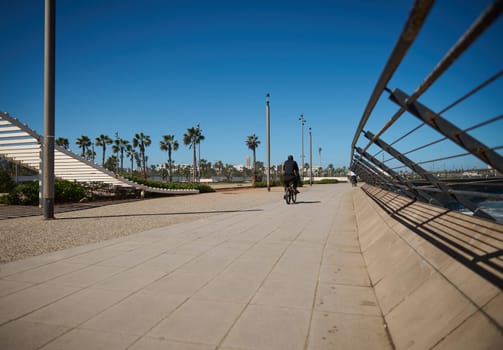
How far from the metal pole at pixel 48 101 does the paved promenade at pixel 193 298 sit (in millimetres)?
4706

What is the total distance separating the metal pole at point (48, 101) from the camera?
870 cm

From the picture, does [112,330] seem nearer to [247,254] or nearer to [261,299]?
[261,299]

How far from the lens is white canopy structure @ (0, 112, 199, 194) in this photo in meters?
14.2

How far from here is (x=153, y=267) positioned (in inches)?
158

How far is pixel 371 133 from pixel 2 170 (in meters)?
20.7

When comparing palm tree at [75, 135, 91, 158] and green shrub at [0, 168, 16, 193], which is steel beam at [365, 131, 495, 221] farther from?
palm tree at [75, 135, 91, 158]

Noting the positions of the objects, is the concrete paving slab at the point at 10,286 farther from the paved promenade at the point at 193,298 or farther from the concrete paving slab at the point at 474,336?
the concrete paving slab at the point at 474,336

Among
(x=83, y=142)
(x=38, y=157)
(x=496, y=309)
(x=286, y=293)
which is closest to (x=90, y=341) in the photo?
(x=286, y=293)

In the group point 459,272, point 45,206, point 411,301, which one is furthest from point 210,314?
point 45,206

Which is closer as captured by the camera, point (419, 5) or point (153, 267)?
point (419, 5)

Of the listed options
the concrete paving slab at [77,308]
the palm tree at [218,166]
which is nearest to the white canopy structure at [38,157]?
the concrete paving slab at [77,308]

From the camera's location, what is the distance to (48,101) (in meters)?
8.69

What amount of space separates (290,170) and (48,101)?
8.41m

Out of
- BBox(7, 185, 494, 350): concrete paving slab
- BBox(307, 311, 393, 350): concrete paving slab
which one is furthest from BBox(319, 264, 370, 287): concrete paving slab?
BBox(307, 311, 393, 350): concrete paving slab
